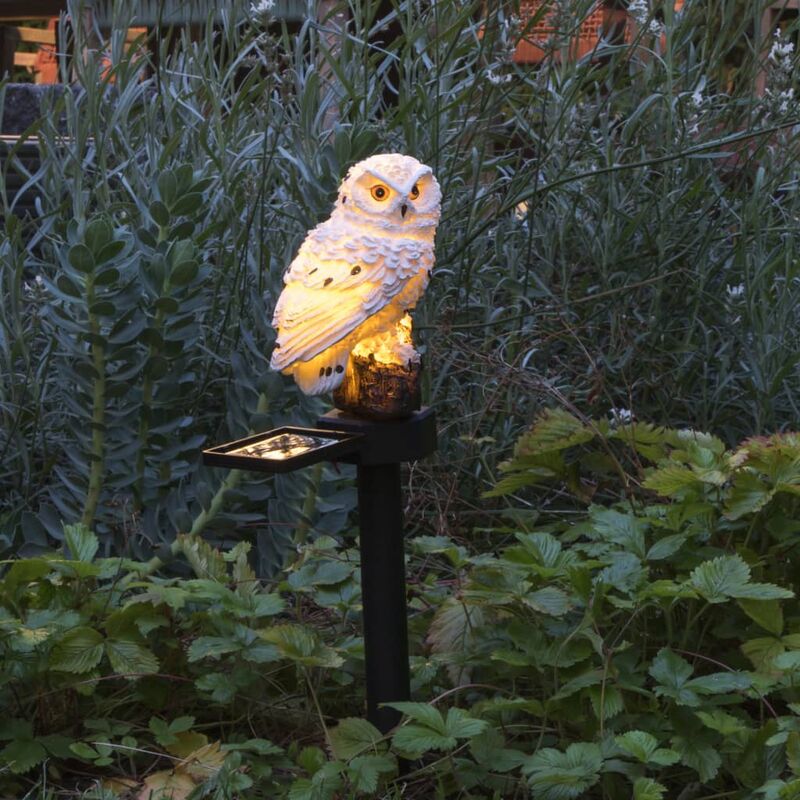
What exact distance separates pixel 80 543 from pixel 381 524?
54 cm

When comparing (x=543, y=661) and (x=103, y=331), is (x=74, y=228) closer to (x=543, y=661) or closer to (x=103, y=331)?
(x=103, y=331)

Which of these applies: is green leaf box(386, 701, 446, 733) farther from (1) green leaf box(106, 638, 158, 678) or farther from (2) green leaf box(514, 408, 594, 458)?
(2) green leaf box(514, 408, 594, 458)

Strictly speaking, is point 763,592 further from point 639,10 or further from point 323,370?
point 639,10

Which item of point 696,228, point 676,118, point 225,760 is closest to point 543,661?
point 225,760

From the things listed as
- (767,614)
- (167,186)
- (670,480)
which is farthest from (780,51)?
(767,614)

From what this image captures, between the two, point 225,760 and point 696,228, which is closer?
point 225,760

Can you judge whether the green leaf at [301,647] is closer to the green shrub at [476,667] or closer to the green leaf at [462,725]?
the green shrub at [476,667]

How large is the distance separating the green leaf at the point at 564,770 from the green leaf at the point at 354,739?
0.23 meters

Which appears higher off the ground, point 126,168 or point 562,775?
point 126,168

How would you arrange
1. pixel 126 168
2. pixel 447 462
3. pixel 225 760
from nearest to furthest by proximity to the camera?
pixel 225 760
pixel 447 462
pixel 126 168

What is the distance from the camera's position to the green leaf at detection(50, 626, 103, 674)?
2.01m

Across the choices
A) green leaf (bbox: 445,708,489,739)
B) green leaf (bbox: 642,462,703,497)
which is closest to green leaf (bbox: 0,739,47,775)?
green leaf (bbox: 445,708,489,739)

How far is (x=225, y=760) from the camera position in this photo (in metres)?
1.95

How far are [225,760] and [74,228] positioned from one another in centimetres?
119
